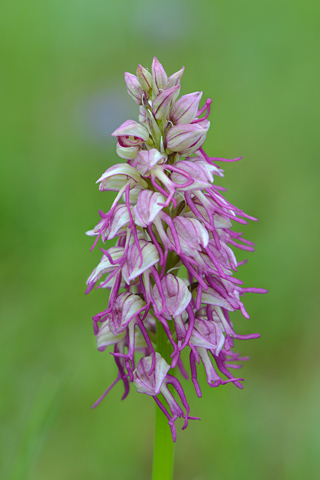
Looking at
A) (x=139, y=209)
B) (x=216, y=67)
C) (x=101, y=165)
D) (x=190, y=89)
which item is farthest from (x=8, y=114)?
(x=139, y=209)

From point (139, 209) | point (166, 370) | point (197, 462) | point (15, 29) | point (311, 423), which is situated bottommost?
point (197, 462)

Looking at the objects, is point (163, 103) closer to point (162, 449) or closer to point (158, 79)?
point (158, 79)

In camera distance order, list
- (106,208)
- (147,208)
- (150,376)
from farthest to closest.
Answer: (106,208), (150,376), (147,208)

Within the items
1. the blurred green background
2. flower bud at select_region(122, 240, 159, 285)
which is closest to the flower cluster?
flower bud at select_region(122, 240, 159, 285)

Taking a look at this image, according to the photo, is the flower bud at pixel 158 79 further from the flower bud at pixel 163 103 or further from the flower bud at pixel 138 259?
the flower bud at pixel 138 259

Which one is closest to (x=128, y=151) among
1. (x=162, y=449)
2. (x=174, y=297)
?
(x=174, y=297)

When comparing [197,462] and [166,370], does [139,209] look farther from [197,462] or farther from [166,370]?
[197,462]
